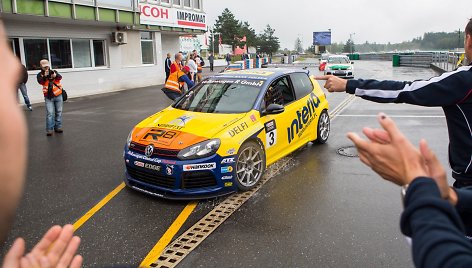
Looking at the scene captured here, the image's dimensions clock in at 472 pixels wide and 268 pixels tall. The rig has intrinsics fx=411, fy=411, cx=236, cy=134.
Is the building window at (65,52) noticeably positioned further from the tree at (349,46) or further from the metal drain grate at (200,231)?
the tree at (349,46)

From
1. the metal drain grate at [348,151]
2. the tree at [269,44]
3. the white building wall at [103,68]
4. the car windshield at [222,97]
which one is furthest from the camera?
the tree at [269,44]

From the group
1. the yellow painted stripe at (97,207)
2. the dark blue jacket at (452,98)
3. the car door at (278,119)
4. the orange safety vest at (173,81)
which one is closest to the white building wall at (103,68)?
the orange safety vest at (173,81)

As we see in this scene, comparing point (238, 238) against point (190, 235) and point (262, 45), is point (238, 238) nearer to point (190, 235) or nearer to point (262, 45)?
point (190, 235)

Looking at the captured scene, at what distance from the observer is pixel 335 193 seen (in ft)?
18.3

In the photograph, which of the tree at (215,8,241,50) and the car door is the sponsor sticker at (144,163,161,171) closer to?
the car door

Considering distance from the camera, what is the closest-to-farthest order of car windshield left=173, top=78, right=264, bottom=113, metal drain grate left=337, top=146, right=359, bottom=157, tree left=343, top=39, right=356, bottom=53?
car windshield left=173, top=78, right=264, bottom=113, metal drain grate left=337, top=146, right=359, bottom=157, tree left=343, top=39, right=356, bottom=53

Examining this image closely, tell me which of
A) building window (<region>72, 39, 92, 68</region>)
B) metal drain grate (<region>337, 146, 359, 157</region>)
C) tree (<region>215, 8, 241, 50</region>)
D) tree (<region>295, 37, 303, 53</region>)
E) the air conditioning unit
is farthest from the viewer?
tree (<region>295, 37, 303, 53</region>)

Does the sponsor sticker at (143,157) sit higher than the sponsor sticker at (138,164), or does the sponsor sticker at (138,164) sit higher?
the sponsor sticker at (143,157)

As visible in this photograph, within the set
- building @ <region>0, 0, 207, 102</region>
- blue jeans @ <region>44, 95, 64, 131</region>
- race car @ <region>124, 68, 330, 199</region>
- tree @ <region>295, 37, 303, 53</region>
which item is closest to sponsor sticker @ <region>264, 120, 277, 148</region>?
race car @ <region>124, 68, 330, 199</region>

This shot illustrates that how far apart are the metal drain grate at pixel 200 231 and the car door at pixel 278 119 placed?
0.64m

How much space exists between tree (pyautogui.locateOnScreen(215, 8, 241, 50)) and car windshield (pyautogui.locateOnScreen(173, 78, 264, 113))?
82.4 meters

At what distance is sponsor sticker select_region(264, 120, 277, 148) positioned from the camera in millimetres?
6148

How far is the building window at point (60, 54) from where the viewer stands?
59.3 ft

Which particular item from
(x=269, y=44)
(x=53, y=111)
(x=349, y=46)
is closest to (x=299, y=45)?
(x=349, y=46)
